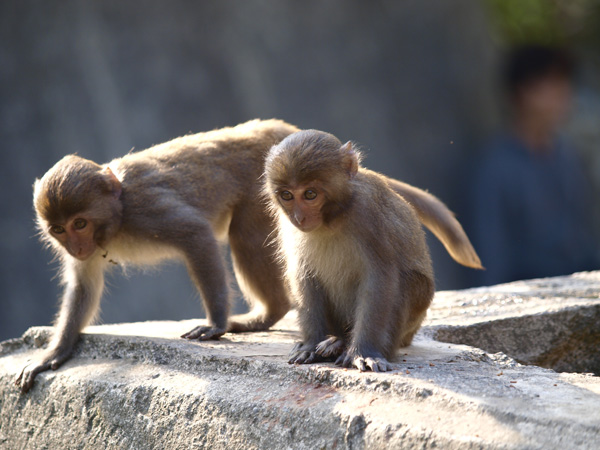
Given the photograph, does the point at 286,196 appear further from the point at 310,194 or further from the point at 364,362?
the point at 364,362

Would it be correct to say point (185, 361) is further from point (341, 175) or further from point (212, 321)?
point (341, 175)

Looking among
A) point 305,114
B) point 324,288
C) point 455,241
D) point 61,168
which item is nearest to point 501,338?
point 455,241

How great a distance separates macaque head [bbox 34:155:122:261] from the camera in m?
5.32

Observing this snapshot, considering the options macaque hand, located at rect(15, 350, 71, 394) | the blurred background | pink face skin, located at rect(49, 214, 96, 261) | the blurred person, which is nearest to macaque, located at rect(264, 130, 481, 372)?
pink face skin, located at rect(49, 214, 96, 261)

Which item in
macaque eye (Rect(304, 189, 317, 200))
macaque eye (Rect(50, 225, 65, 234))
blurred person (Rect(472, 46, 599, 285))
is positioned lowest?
blurred person (Rect(472, 46, 599, 285))

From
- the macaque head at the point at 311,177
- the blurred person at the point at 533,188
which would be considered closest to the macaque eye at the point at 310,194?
the macaque head at the point at 311,177

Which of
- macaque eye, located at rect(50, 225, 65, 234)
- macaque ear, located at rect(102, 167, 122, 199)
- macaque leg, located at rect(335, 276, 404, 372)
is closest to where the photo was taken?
macaque leg, located at rect(335, 276, 404, 372)

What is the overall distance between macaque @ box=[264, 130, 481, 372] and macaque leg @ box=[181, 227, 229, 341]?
104 centimetres

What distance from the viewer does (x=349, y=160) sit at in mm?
4422

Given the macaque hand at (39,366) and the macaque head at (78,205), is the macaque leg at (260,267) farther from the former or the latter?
the macaque hand at (39,366)

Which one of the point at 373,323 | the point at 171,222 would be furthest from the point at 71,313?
the point at 373,323

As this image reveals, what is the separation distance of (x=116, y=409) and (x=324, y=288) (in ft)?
4.70

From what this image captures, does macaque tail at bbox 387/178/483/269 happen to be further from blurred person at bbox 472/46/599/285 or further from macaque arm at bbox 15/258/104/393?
blurred person at bbox 472/46/599/285

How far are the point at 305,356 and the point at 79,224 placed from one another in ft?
6.69
